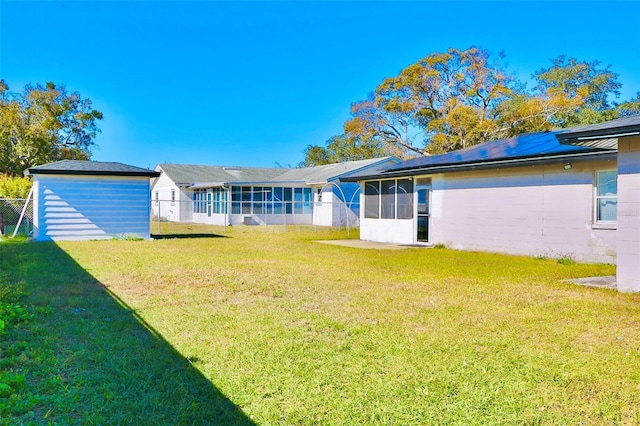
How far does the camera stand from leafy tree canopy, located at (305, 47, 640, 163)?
27.5 metres

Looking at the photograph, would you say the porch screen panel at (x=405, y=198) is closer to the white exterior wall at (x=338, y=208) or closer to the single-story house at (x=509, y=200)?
the single-story house at (x=509, y=200)

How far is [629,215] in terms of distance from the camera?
22.2 feet

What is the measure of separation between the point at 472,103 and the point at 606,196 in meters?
20.7

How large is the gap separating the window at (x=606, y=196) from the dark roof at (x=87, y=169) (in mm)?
13664

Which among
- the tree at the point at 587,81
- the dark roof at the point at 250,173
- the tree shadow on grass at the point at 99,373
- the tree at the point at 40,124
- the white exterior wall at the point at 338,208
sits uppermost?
the tree at the point at 587,81

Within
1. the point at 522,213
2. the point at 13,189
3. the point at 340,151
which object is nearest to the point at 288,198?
the point at 13,189

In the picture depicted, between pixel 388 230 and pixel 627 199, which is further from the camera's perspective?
pixel 388 230

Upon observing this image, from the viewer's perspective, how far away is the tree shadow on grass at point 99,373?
111 inches

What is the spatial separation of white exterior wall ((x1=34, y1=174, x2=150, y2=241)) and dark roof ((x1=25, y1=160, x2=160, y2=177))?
23cm

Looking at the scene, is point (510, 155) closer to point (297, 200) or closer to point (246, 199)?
point (297, 200)

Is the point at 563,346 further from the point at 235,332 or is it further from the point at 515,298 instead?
the point at 235,332

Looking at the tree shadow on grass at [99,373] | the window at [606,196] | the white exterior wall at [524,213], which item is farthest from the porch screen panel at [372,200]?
the tree shadow on grass at [99,373]

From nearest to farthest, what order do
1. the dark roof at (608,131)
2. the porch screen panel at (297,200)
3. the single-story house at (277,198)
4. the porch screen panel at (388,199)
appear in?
the dark roof at (608,131), the porch screen panel at (388,199), the single-story house at (277,198), the porch screen panel at (297,200)

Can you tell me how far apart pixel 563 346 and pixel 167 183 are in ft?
105
